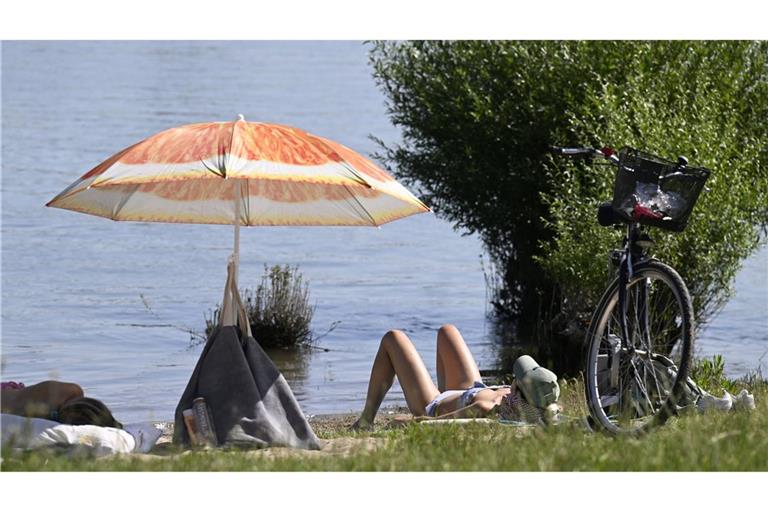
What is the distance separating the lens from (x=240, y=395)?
7398 mm

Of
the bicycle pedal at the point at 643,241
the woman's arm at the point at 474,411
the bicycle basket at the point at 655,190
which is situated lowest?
the woman's arm at the point at 474,411

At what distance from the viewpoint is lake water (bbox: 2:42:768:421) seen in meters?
17.8

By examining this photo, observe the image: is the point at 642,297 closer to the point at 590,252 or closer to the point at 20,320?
the point at 590,252

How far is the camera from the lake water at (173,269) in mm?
17750

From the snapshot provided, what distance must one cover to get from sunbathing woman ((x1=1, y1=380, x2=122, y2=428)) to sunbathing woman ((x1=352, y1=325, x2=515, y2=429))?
204cm

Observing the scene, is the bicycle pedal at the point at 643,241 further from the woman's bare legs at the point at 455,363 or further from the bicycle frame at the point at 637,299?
the woman's bare legs at the point at 455,363

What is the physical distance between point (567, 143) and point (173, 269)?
13.6 metres

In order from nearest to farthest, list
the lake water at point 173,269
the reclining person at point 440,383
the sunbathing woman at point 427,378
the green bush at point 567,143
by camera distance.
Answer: the reclining person at point 440,383, the sunbathing woman at point 427,378, the green bush at point 567,143, the lake water at point 173,269

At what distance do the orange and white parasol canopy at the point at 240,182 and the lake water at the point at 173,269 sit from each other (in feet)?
4.51

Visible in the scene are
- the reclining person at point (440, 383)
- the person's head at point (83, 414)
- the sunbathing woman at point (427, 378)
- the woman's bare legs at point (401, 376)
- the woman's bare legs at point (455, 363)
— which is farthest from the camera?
the woman's bare legs at point (455, 363)

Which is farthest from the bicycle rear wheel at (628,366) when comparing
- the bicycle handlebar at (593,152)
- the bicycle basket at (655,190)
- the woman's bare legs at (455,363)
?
the woman's bare legs at (455,363)

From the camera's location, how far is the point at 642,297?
24.9ft

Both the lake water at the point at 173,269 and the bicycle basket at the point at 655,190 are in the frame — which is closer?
the bicycle basket at the point at 655,190

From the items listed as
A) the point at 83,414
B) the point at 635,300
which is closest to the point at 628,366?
the point at 635,300
